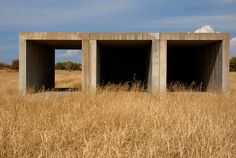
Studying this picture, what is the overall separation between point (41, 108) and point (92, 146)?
2785mm

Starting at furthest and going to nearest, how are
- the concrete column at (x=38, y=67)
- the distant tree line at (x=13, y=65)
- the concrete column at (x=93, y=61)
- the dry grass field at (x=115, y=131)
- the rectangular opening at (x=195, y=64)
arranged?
the distant tree line at (x=13, y=65) → the rectangular opening at (x=195, y=64) → the concrete column at (x=38, y=67) → the concrete column at (x=93, y=61) → the dry grass field at (x=115, y=131)

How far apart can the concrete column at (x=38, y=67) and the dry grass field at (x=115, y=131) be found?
787 centimetres

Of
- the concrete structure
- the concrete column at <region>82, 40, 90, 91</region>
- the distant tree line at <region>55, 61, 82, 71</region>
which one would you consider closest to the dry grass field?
the concrete structure

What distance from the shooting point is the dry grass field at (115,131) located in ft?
13.4

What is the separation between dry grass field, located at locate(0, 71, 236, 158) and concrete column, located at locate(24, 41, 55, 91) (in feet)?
25.8

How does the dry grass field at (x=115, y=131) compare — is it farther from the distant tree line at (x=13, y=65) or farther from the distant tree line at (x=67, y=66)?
the distant tree line at (x=67, y=66)

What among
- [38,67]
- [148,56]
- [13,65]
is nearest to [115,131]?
[148,56]

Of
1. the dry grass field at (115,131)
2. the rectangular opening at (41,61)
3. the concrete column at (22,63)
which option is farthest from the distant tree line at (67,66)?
the dry grass field at (115,131)

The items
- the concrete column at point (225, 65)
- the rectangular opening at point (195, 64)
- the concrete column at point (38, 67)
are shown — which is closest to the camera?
the concrete column at point (225, 65)

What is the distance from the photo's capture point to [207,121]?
18.3ft

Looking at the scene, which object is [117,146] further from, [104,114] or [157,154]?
[104,114]

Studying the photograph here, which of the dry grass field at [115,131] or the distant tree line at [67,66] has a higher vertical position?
the distant tree line at [67,66]

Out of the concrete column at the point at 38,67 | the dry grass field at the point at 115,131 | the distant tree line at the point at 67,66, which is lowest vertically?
the dry grass field at the point at 115,131

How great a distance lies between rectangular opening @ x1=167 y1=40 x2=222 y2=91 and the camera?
1534 centimetres
